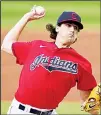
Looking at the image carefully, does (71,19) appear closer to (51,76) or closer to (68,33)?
(68,33)

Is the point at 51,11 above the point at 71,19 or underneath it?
above

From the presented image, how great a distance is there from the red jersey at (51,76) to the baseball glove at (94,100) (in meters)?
0.07

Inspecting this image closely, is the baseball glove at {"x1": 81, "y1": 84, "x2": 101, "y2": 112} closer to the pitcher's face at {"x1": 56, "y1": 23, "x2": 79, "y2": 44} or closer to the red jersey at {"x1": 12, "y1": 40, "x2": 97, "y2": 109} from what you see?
the red jersey at {"x1": 12, "y1": 40, "x2": 97, "y2": 109}

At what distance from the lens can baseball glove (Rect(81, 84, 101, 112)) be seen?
470cm

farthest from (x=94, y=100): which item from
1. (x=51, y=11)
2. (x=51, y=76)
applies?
(x=51, y=11)

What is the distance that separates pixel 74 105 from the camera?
926cm

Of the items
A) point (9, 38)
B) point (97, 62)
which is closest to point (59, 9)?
point (97, 62)

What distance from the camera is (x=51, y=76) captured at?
15.1 feet

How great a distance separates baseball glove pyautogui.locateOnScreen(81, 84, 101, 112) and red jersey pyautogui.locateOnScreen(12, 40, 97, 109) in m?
0.07

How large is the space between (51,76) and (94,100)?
47 cm

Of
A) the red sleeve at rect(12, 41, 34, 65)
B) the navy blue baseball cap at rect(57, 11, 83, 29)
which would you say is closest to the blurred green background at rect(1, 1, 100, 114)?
the red sleeve at rect(12, 41, 34, 65)

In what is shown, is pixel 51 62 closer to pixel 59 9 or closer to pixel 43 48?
pixel 43 48

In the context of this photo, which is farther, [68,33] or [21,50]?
[21,50]

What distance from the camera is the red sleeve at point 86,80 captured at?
4.67m
